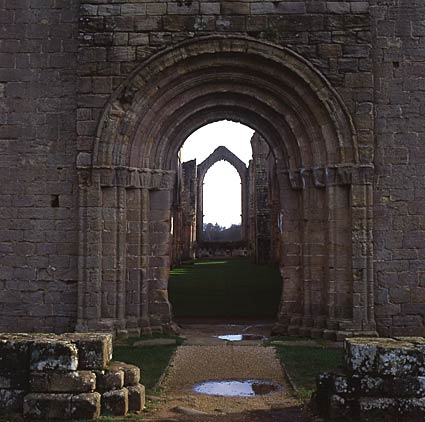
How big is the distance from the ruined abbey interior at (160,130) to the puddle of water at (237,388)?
2620 millimetres

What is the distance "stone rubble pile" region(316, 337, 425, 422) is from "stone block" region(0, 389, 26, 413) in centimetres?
249

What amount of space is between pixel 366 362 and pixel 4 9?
303 inches

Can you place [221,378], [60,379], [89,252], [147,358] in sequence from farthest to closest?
[89,252], [147,358], [221,378], [60,379]

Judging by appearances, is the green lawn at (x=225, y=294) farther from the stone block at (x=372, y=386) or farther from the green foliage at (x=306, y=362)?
the stone block at (x=372, y=386)

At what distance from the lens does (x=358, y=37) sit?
8.94 metres

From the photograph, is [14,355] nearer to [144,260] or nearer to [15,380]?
[15,380]

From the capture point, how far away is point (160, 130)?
9.62 meters

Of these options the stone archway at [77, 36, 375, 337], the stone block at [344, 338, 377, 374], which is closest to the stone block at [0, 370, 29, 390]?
the stone block at [344, 338, 377, 374]

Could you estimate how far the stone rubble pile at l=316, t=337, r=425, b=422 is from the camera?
477cm

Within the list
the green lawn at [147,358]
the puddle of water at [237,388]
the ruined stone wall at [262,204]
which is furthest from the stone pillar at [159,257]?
the ruined stone wall at [262,204]

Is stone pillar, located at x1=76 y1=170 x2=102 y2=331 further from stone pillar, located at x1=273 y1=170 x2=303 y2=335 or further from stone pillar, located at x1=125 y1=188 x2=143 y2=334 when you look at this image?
stone pillar, located at x1=273 y1=170 x2=303 y2=335

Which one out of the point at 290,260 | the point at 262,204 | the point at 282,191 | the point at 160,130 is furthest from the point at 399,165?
the point at 262,204

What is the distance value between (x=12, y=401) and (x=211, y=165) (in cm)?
3039

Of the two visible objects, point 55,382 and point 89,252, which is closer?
point 55,382
